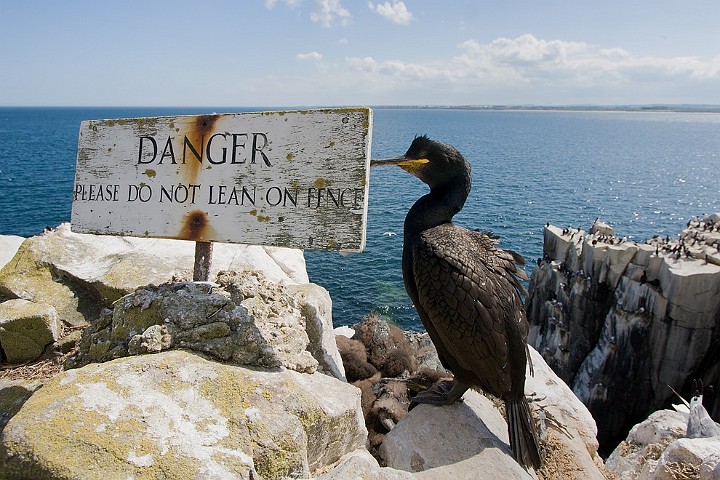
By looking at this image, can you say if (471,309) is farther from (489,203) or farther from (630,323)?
(489,203)

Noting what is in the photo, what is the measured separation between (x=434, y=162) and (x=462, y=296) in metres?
1.30

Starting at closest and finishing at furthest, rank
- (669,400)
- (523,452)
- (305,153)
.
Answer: (305,153) < (523,452) < (669,400)

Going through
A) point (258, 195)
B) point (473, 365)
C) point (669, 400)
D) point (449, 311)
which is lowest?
point (669, 400)

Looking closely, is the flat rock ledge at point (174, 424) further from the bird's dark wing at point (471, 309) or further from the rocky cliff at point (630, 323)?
the rocky cliff at point (630, 323)

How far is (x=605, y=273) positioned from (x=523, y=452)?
12.6 metres

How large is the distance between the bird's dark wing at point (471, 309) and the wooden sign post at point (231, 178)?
2.56ft

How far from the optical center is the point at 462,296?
3.61m

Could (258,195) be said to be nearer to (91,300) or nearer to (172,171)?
(172,171)

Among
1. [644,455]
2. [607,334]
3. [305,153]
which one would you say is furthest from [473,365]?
[607,334]

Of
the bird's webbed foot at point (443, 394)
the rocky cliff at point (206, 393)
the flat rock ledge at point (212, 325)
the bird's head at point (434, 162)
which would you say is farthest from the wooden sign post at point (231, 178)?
the bird's webbed foot at point (443, 394)

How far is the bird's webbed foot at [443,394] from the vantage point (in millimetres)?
4188

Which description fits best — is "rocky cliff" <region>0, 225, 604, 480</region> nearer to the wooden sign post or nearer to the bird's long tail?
the bird's long tail

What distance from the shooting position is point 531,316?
17.0 metres

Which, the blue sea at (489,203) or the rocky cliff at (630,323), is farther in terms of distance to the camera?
the blue sea at (489,203)
